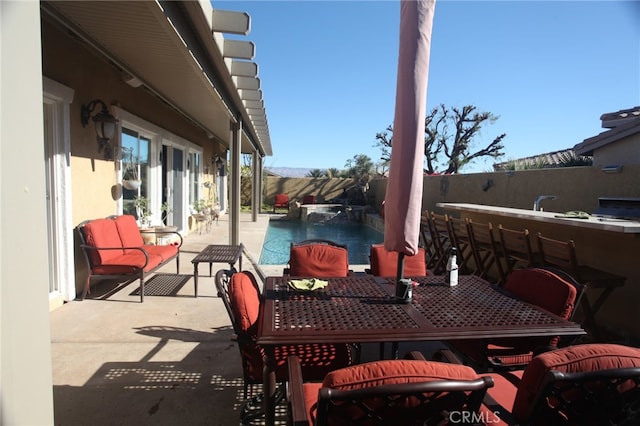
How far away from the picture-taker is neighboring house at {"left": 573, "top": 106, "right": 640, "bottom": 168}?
4.91 metres

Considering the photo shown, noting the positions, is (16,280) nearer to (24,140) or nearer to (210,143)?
(24,140)

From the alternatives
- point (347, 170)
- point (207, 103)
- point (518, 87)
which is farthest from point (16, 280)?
point (347, 170)

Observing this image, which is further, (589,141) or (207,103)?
(207,103)

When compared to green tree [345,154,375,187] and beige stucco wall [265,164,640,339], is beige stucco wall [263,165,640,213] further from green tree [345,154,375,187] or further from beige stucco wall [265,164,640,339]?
green tree [345,154,375,187]

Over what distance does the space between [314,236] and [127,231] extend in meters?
7.59

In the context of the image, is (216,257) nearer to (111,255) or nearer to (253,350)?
(111,255)

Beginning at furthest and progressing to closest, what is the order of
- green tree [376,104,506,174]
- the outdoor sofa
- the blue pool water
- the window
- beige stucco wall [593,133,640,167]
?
1. green tree [376,104,506,174]
2. the blue pool water
3. the window
4. beige stucco wall [593,133,640,167]
5. the outdoor sofa

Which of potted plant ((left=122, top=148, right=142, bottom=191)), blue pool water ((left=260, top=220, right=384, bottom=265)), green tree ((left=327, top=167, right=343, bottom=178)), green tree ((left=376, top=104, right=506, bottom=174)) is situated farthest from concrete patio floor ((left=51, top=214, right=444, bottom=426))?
green tree ((left=376, top=104, right=506, bottom=174))

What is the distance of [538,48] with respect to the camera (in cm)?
652

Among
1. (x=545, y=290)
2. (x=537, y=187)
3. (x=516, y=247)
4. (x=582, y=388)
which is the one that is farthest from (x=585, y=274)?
(x=537, y=187)

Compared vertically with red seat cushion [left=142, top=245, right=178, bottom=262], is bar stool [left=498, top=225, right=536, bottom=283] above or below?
above

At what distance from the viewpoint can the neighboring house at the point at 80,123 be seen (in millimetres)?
905

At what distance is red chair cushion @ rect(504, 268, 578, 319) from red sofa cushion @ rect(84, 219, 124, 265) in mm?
4129

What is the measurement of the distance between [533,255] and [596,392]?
2.56 metres
